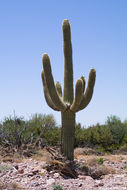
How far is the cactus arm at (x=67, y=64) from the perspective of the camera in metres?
10.2

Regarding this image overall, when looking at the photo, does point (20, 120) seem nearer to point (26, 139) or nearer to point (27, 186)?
point (26, 139)

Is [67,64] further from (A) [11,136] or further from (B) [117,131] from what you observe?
(B) [117,131]

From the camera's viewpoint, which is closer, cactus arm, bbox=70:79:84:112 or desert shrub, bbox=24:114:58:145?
cactus arm, bbox=70:79:84:112

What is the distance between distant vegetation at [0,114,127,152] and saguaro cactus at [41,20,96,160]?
4276 millimetres

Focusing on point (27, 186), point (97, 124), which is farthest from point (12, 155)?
point (97, 124)

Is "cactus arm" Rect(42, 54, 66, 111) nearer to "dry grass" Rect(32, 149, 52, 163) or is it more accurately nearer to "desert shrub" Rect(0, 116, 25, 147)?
"dry grass" Rect(32, 149, 52, 163)

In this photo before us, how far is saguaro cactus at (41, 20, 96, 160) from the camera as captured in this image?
9.58m

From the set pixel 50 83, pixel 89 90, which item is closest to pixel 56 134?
pixel 89 90

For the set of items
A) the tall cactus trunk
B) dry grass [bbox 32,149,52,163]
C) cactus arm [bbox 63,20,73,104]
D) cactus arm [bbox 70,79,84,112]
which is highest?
cactus arm [bbox 63,20,73,104]

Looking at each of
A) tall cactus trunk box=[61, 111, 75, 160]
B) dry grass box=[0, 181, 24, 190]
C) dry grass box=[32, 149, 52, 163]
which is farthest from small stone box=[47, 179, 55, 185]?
dry grass box=[32, 149, 52, 163]

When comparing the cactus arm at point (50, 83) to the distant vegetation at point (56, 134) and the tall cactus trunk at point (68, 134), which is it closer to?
the tall cactus trunk at point (68, 134)

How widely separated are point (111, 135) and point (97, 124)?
2.03 m

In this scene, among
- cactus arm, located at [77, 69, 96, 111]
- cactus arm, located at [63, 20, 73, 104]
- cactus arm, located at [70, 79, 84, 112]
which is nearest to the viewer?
cactus arm, located at [70, 79, 84, 112]

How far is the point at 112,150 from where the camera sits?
56.3ft
